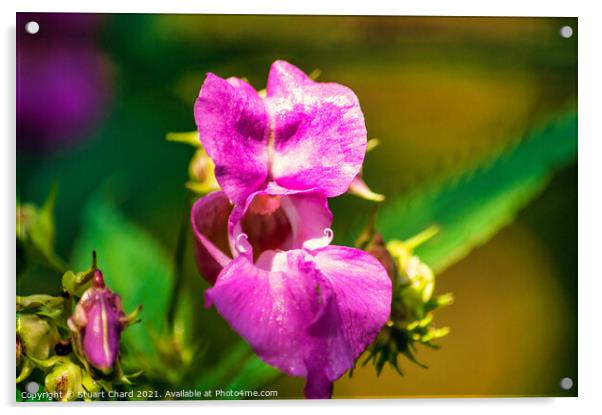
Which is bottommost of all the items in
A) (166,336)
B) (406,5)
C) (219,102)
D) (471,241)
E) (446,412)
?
(446,412)

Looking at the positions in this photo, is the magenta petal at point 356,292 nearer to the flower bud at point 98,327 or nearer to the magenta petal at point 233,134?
the magenta petal at point 233,134

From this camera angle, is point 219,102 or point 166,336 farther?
point 166,336

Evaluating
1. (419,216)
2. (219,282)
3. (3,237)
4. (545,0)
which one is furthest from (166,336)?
(545,0)

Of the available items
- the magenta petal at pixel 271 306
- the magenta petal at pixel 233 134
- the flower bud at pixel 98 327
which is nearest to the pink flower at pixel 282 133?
the magenta petal at pixel 233 134

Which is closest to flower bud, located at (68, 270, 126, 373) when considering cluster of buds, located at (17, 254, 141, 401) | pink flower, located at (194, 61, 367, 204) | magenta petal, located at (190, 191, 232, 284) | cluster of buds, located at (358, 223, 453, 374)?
cluster of buds, located at (17, 254, 141, 401)

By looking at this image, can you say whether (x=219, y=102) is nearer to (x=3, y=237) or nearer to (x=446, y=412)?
(x=3, y=237)

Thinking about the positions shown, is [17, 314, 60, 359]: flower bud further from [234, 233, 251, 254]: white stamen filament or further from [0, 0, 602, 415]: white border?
[234, 233, 251, 254]: white stamen filament
